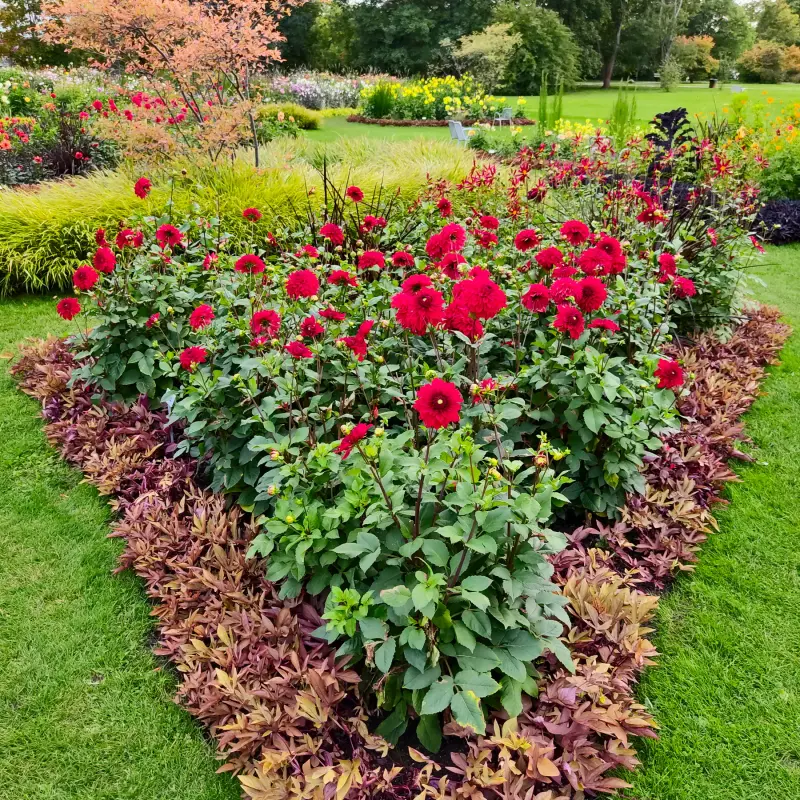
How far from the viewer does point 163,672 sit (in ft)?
6.78

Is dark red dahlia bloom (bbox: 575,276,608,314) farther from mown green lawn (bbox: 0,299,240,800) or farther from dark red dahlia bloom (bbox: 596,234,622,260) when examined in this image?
mown green lawn (bbox: 0,299,240,800)

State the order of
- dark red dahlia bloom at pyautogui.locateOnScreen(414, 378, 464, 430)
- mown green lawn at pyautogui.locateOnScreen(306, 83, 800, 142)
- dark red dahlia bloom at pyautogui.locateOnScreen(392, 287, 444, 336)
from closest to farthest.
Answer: dark red dahlia bloom at pyautogui.locateOnScreen(414, 378, 464, 430)
dark red dahlia bloom at pyautogui.locateOnScreen(392, 287, 444, 336)
mown green lawn at pyautogui.locateOnScreen(306, 83, 800, 142)

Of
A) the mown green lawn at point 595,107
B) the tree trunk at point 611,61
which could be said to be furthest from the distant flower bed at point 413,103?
the tree trunk at point 611,61

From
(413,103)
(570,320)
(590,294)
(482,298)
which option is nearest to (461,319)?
(482,298)

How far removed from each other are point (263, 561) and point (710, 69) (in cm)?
4276

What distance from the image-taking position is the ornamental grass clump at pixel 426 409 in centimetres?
168

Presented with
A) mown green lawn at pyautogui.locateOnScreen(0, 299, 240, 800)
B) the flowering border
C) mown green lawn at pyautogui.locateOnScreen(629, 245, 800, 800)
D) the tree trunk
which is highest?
the tree trunk

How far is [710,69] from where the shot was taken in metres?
35.2

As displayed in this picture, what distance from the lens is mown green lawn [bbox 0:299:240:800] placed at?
1760mm

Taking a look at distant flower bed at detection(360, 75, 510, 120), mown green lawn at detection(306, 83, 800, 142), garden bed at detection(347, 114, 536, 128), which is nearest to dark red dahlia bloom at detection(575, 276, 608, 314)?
mown green lawn at detection(306, 83, 800, 142)

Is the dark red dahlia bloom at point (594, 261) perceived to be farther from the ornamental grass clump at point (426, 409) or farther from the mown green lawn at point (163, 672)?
the mown green lawn at point (163, 672)

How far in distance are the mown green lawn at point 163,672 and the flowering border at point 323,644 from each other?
4.0 inches

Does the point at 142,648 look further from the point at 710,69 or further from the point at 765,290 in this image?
the point at 710,69

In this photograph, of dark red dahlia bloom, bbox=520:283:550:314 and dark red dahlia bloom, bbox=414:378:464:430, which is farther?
dark red dahlia bloom, bbox=520:283:550:314
